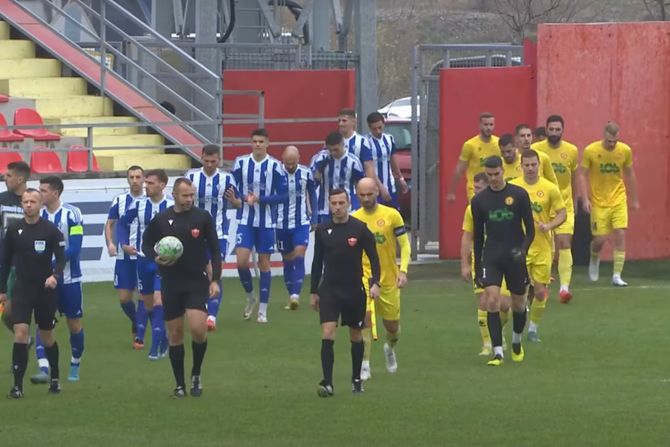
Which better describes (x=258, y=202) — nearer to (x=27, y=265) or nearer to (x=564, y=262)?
(x=564, y=262)

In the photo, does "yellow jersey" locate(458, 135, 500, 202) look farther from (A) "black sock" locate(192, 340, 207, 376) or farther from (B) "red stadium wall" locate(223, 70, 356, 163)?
(A) "black sock" locate(192, 340, 207, 376)

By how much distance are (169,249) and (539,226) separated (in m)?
4.65

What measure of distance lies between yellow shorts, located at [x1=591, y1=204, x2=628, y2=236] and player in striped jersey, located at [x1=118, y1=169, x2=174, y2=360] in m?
6.71

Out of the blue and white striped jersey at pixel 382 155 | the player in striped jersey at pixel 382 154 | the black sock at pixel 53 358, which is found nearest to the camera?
the black sock at pixel 53 358

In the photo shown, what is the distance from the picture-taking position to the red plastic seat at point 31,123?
24516mm

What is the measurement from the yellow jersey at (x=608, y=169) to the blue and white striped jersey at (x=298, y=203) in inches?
146

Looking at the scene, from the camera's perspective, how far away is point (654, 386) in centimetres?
1391

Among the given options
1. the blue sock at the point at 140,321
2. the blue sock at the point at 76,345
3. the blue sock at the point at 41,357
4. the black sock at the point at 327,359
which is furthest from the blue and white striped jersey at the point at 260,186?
the black sock at the point at 327,359

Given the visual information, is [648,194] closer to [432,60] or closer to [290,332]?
[290,332]

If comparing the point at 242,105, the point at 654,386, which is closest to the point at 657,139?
the point at 242,105

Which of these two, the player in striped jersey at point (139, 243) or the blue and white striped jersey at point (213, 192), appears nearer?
the player in striped jersey at point (139, 243)

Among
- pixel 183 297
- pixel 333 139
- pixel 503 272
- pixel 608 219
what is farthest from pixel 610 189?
pixel 183 297

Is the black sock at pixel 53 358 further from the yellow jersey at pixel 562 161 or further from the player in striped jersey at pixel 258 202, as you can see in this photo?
the yellow jersey at pixel 562 161

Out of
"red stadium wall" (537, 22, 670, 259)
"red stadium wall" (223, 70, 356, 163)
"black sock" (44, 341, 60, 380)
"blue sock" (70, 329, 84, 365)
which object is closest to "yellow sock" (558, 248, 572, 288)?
"red stadium wall" (537, 22, 670, 259)
